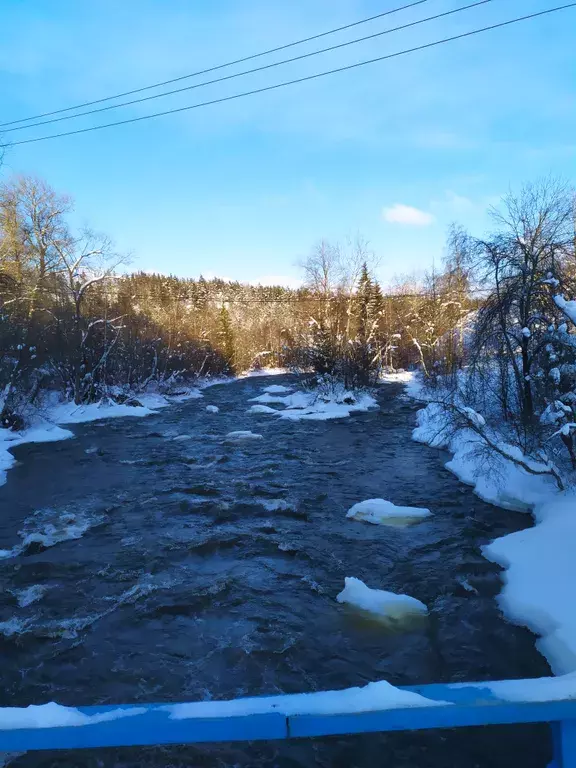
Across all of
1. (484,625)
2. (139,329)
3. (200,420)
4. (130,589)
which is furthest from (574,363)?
(139,329)

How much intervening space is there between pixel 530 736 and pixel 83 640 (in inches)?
156

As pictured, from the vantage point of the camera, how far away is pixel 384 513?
25.2 ft

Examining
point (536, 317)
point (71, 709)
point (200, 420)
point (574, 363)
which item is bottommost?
point (200, 420)

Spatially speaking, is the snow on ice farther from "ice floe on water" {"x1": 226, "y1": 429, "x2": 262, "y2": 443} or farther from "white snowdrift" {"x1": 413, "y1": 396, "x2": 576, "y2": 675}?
"ice floe on water" {"x1": 226, "y1": 429, "x2": 262, "y2": 443}

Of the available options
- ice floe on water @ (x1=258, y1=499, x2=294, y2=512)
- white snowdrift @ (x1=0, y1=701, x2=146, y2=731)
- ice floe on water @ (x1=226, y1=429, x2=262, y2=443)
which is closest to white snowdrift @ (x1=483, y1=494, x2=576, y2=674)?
ice floe on water @ (x1=258, y1=499, x2=294, y2=512)

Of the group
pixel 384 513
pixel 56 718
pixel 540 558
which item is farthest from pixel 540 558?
pixel 56 718

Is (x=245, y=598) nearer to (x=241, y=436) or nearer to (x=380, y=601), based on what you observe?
(x=380, y=601)

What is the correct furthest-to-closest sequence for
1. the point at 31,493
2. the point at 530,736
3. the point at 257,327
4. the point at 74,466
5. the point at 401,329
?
the point at 257,327, the point at 401,329, the point at 74,466, the point at 31,493, the point at 530,736

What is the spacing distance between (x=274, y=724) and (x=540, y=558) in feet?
16.8

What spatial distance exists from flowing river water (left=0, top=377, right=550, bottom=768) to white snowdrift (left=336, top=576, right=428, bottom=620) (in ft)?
0.49

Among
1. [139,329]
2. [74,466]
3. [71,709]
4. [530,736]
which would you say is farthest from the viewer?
[139,329]

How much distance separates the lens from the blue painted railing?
1.65 m

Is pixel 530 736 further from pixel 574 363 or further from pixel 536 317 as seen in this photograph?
pixel 536 317

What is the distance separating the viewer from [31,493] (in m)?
9.38
